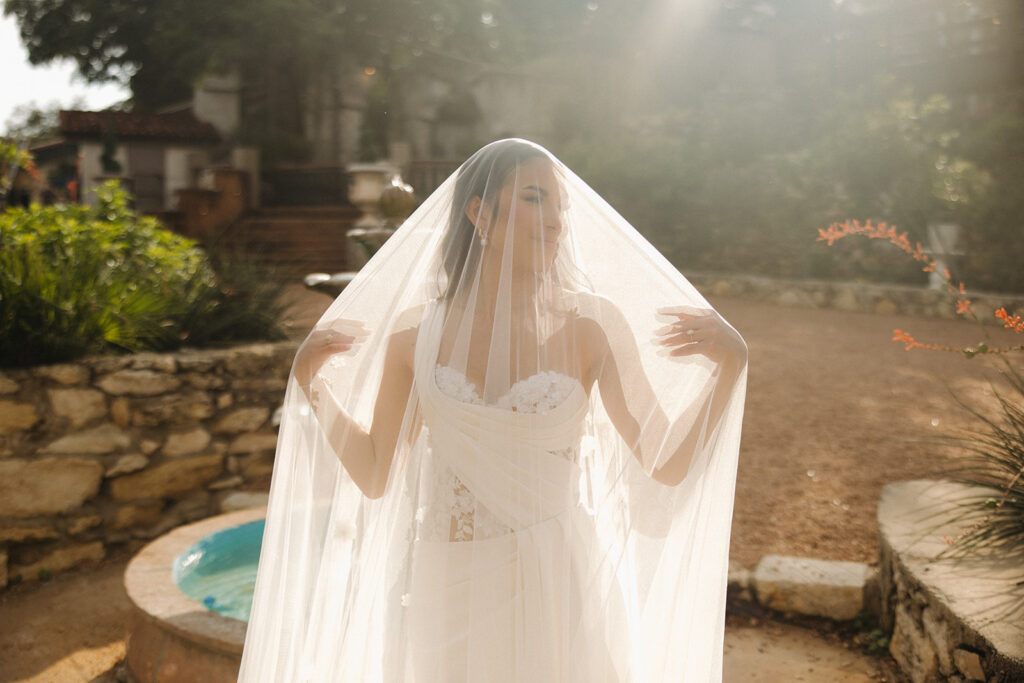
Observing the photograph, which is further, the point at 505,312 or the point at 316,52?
the point at 316,52

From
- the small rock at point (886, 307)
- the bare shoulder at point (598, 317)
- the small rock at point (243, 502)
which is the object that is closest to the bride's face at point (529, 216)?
the bare shoulder at point (598, 317)

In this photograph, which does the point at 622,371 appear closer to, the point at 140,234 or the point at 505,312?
the point at 505,312

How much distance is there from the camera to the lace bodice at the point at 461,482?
1619 millimetres

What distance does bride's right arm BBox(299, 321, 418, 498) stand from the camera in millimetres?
1762

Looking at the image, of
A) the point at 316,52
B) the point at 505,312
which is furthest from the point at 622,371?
the point at 316,52

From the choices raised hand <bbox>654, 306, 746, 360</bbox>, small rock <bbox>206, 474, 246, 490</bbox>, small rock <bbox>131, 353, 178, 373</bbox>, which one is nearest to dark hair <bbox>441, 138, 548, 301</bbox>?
raised hand <bbox>654, 306, 746, 360</bbox>

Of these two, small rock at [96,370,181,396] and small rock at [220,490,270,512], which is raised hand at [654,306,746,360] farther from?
small rock at [96,370,181,396]

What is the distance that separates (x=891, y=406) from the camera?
251 inches

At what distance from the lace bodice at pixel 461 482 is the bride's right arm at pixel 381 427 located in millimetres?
128

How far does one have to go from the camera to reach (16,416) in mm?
4348

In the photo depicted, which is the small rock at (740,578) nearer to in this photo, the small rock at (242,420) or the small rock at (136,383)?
the small rock at (242,420)

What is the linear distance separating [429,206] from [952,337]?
27.6 feet

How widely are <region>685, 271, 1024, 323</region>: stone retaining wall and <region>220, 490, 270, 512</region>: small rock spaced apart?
8046 mm

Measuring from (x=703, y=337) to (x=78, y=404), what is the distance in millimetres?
4108
